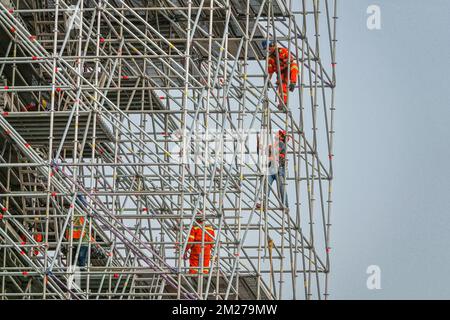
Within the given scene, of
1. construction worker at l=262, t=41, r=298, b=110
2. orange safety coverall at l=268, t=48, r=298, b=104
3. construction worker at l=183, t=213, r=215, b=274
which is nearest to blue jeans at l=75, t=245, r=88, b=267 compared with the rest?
construction worker at l=183, t=213, r=215, b=274

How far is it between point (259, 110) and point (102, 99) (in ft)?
15.3

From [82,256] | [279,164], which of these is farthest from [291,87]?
[82,256]

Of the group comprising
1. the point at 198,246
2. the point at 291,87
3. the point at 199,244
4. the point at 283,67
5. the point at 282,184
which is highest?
the point at 283,67

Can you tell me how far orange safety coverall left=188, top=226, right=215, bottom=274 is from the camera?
136 ft

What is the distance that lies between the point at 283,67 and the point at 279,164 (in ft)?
7.19

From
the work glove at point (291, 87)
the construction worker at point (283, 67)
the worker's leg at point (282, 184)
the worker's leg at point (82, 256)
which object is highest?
the construction worker at point (283, 67)

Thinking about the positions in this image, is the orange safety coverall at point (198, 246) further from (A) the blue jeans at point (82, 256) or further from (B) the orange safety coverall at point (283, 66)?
(B) the orange safety coverall at point (283, 66)

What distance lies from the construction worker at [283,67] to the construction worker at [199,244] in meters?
4.57

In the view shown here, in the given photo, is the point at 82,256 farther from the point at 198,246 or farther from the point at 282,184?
the point at 282,184

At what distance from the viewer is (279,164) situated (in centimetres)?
4597

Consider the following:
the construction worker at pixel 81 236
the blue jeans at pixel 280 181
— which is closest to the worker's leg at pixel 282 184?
the blue jeans at pixel 280 181

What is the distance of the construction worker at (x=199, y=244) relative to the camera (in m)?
41.1

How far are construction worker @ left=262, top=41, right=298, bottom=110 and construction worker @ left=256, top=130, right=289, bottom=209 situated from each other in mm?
767
